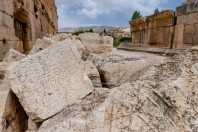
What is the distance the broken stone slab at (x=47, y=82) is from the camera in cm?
182

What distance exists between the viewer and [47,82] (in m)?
1.89

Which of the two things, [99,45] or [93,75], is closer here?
[93,75]

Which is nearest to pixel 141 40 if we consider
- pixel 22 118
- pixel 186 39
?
pixel 186 39

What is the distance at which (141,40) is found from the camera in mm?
10062

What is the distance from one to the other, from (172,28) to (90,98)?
633 cm

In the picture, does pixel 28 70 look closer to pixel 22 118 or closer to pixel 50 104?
pixel 50 104

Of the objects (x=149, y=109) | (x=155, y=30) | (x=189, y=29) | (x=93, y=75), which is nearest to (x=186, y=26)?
(x=189, y=29)

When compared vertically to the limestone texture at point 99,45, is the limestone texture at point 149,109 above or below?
below

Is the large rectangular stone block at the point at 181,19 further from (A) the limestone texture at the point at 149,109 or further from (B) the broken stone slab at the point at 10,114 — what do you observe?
(B) the broken stone slab at the point at 10,114

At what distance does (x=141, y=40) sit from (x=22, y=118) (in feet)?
27.9

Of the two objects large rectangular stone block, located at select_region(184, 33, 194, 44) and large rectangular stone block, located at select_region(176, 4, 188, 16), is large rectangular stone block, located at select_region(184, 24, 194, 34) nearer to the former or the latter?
large rectangular stone block, located at select_region(184, 33, 194, 44)

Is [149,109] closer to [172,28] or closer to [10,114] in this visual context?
[10,114]

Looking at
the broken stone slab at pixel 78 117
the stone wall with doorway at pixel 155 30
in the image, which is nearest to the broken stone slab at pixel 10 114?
the broken stone slab at pixel 78 117

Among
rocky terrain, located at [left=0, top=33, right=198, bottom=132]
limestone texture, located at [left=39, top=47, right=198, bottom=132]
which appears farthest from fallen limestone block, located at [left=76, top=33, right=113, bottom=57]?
limestone texture, located at [left=39, top=47, right=198, bottom=132]
